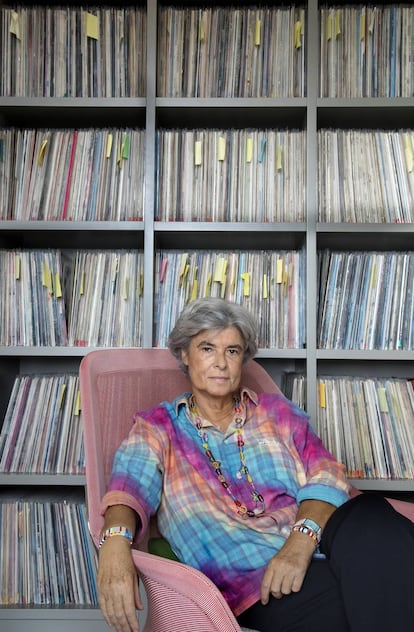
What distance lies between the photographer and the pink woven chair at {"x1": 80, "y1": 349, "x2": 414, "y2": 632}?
1.13m

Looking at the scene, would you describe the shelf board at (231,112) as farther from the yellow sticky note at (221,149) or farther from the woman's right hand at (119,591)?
the woman's right hand at (119,591)

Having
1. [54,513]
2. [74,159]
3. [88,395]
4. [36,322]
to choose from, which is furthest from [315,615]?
[74,159]

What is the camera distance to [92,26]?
88.4 inches

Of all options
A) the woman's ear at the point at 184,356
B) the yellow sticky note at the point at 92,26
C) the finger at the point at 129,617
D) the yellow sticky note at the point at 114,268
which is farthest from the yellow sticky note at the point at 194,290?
the finger at the point at 129,617

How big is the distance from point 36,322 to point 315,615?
1405 millimetres

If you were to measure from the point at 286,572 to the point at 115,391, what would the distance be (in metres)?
0.67

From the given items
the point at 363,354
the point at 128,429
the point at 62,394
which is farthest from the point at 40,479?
the point at 363,354

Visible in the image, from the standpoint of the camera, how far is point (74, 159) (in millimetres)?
2266

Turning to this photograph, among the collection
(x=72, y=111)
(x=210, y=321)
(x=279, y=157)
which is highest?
(x=72, y=111)

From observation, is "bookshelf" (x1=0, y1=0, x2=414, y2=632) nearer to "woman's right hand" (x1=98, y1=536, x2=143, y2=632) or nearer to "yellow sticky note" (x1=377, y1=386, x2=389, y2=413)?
"yellow sticky note" (x1=377, y1=386, x2=389, y2=413)

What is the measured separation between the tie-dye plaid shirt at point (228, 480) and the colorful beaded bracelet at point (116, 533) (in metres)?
0.08

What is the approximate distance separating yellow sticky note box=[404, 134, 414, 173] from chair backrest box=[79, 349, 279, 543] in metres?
0.94

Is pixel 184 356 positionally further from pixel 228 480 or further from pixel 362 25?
pixel 362 25

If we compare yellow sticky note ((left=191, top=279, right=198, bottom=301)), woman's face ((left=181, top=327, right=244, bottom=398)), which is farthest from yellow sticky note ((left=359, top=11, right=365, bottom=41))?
woman's face ((left=181, top=327, right=244, bottom=398))
